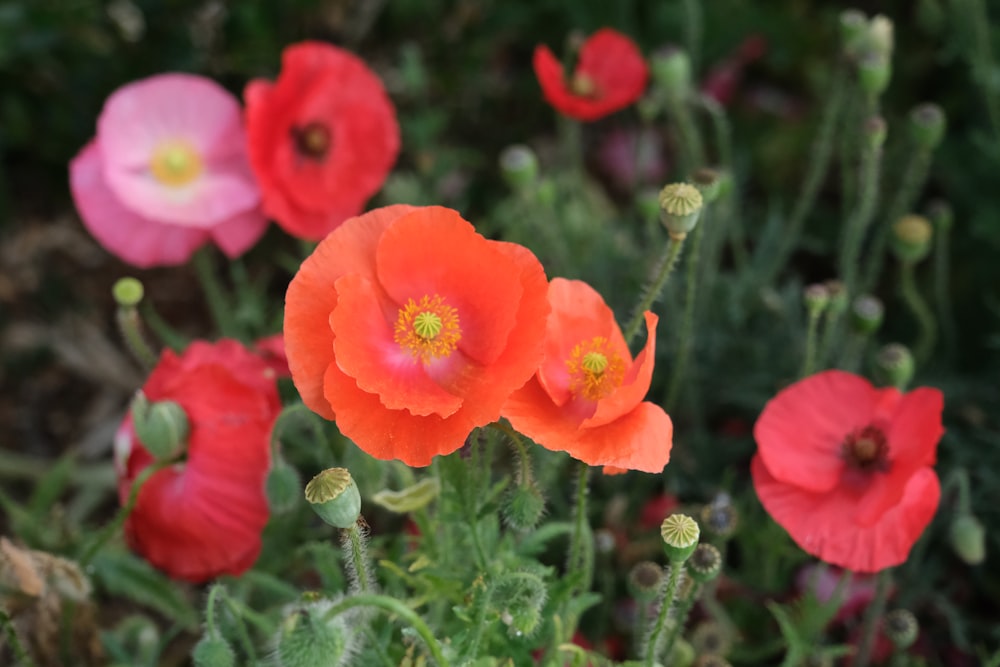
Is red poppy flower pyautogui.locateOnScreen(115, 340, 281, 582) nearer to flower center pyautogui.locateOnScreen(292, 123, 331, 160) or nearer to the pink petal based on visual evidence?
the pink petal

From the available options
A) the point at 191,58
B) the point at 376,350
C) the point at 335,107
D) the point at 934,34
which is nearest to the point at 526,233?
the point at 335,107

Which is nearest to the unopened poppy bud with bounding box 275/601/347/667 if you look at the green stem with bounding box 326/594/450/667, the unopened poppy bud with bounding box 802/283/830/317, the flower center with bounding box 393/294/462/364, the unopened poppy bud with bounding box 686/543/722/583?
the green stem with bounding box 326/594/450/667

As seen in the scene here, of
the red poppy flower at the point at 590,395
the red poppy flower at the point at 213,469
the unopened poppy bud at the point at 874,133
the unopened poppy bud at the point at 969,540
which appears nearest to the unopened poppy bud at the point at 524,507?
the red poppy flower at the point at 590,395

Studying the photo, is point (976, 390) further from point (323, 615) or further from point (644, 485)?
point (323, 615)

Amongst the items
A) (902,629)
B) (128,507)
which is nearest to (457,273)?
(128,507)

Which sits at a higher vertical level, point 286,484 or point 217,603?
point 286,484

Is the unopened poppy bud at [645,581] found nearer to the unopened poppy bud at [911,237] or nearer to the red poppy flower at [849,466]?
the red poppy flower at [849,466]

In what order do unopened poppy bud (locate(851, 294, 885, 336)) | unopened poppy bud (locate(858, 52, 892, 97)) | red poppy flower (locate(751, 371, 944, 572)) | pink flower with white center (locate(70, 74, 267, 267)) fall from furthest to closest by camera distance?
1. pink flower with white center (locate(70, 74, 267, 267))
2. unopened poppy bud (locate(858, 52, 892, 97))
3. unopened poppy bud (locate(851, 294, 885, 336))
4. red poppy flower (locate(751, 371, 944, 572))
